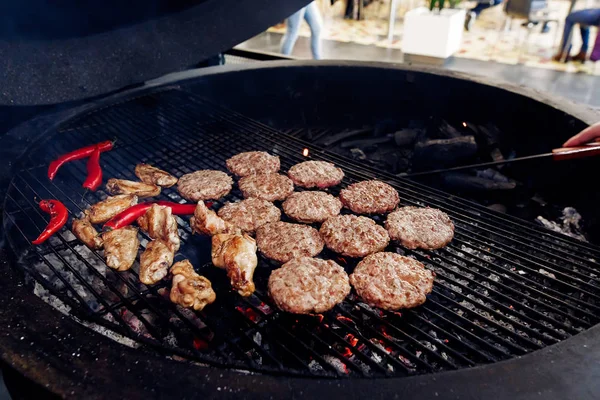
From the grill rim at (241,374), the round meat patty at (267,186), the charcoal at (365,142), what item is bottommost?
the charcoal at (365,142)

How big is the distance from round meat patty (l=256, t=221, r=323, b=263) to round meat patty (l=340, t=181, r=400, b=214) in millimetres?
371

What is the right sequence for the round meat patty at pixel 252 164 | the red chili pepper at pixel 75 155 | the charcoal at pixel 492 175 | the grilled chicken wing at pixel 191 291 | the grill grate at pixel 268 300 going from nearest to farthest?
the grill grate at pixel 268 300 < the grilled chicken wing at pixel 191 291 < the red chili pepper at pixel 75 155 < the round meat patty at pixel 252 164 < the charcoal at pixel 492 175

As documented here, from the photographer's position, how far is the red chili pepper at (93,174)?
3025 millimetres

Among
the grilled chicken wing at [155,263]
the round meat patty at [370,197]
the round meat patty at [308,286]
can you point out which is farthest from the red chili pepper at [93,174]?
the round meat patty at [370,197]

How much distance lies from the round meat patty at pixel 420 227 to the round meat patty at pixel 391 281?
17 cm

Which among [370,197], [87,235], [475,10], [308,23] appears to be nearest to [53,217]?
[87,235]

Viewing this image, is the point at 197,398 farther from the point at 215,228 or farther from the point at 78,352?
the point at 215,228

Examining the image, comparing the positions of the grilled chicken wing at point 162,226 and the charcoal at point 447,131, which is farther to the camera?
the charcoal at point 447,131

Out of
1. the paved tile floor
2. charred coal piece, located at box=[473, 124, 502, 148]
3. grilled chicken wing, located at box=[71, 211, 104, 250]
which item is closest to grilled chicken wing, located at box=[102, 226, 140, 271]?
grilled chicken wing, located at box=[71, 211, 104, 250]

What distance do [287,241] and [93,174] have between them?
1535mm

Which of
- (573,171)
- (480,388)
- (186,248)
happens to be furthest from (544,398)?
(573,171)

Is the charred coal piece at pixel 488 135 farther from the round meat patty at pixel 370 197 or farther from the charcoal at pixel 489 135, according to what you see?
the round meat patty at pixel 370 197

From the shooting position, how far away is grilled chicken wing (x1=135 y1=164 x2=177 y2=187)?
3.10 metres

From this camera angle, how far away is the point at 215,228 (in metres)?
2.58
